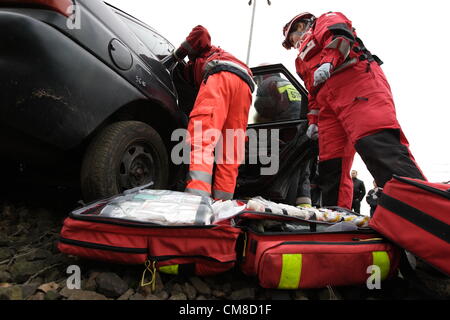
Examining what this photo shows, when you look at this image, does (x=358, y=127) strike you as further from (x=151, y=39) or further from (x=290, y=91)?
(x=151, y=39)

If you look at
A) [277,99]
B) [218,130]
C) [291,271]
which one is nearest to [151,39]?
[218,130]

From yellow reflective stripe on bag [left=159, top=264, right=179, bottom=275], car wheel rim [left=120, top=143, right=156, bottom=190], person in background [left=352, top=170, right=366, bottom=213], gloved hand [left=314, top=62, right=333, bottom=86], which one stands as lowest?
person in background [left=352, top=170, right=366, bottom=213]

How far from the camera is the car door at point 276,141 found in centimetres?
243

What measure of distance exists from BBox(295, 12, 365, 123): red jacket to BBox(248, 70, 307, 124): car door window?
1.11ft

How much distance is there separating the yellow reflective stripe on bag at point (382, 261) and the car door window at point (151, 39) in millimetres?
1867

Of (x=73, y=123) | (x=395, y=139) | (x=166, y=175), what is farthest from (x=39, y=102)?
(x=395, y=139)

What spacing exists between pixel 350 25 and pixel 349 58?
0.29 meters

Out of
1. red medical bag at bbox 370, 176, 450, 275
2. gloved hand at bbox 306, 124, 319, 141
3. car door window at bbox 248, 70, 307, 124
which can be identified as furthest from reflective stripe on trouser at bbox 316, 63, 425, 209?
red medical bag at bbox 370, 176, 450, 275

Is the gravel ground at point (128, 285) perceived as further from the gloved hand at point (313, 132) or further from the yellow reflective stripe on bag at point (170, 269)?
the gloved hand at point (313, 132)

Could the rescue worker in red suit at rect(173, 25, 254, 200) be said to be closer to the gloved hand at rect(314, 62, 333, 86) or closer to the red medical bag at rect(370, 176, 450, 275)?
the gloved hand at rect(314, 62, 333, 86)

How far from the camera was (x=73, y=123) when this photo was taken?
3.70 feet

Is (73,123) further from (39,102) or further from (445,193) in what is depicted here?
(445,193)

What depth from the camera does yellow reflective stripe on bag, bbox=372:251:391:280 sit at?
2.99ft
